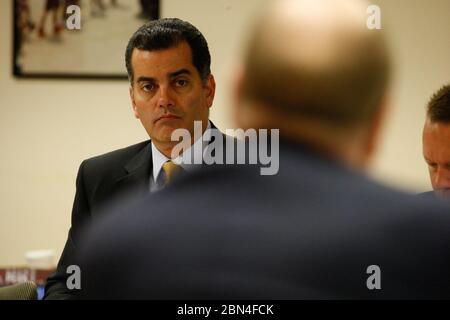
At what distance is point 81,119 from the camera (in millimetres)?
1724

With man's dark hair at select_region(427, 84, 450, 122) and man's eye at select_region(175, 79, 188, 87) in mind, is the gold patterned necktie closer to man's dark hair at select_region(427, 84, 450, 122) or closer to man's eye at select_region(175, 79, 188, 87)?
man's eye at select_region(175, 79, 188, 87)

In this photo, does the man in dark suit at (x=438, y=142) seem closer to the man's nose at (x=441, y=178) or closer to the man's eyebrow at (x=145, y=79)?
the man's nose at (x=441, y=178)

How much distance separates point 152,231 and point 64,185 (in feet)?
3.98

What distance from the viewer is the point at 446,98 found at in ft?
4.78

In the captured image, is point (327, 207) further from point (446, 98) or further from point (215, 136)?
point (446, 98)

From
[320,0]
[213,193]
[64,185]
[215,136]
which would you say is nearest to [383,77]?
[320,0]

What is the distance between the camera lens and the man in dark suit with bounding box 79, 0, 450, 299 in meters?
0.58

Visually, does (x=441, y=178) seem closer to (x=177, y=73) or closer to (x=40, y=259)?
(x=177, y=73)

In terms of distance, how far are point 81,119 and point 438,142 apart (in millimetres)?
1043

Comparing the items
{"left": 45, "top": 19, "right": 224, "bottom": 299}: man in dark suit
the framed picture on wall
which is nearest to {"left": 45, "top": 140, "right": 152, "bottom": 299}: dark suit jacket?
{"left": 45, "top": 19, "right": 224, "bottom": 299}: man in dark suit

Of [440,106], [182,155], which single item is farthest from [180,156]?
[440,106]

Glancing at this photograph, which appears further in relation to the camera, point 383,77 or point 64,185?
point 64,185

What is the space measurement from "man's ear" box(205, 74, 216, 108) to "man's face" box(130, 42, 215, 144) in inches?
1.6
